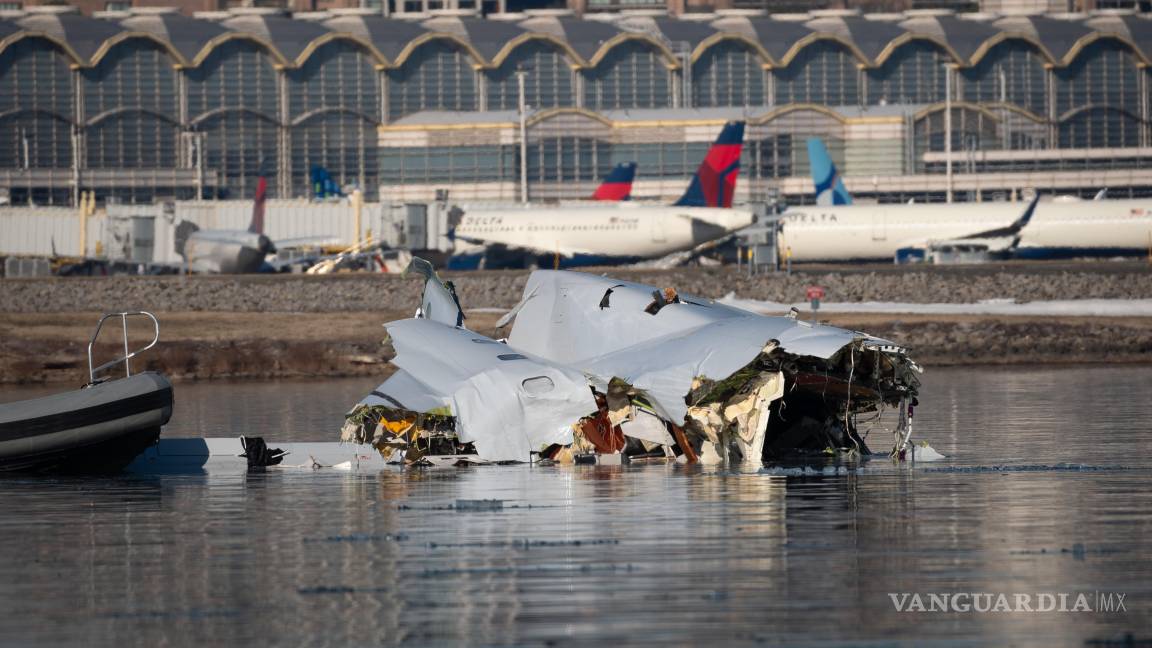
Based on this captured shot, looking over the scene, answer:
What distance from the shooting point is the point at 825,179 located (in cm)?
12588

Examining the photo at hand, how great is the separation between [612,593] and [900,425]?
13.1m

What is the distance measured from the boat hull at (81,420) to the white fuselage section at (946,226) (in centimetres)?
7526

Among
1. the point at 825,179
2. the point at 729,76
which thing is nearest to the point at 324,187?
the point at 825,179

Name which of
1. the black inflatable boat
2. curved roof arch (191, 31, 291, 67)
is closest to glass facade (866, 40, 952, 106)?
curved roof arch (191, 31, 291, 67)

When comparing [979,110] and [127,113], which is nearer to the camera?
[979,110]

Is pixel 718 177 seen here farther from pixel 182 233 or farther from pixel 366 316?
pixel 366 316

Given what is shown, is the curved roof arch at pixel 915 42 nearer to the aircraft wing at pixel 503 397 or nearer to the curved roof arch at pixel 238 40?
the curved roof arch at pixel 238 40

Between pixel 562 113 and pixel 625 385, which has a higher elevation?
pixel 562 113

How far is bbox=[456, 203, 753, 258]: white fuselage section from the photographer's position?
3920 inches

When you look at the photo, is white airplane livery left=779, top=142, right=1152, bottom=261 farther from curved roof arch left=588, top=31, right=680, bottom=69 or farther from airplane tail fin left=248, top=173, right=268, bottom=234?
curved roof arch left=588, top=31, right=680, bottom=69

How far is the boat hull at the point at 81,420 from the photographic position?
90.5 feet

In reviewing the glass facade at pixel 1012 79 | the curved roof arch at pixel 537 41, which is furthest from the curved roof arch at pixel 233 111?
the glass facade at pixel 1012 79

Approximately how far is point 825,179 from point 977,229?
26.2 metres

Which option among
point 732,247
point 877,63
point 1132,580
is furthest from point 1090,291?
point 877,63
